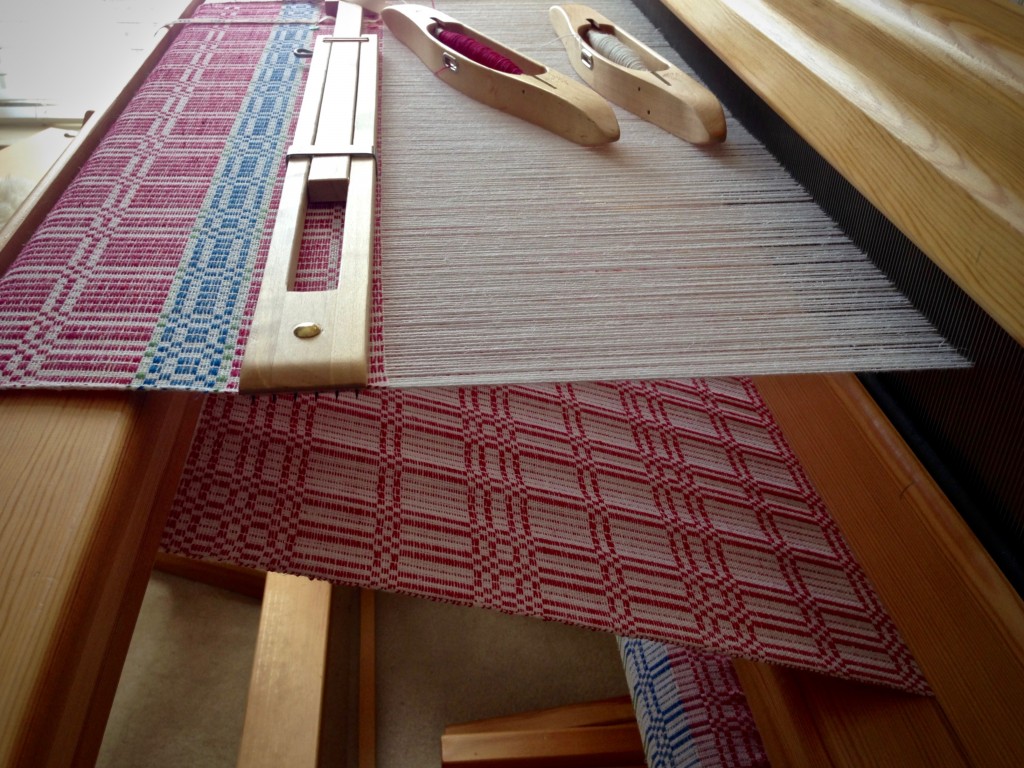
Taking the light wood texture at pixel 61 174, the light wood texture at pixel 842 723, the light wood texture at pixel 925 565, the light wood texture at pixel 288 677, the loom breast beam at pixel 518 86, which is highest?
the loom breast beam at pixel 518 86

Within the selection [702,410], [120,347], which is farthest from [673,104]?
[120,347]

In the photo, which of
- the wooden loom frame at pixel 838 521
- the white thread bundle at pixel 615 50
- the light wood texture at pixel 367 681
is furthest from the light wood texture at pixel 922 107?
the light wood texture at pixel 367 681

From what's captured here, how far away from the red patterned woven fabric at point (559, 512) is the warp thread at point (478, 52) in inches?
14.0

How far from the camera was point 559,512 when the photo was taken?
813mm

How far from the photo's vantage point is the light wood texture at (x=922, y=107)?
480mm

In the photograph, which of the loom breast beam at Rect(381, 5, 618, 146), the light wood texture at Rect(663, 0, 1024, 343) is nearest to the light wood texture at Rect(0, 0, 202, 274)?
the loom breast beam at Rect(381, 5, 618, 146)

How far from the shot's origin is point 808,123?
2.14 ft

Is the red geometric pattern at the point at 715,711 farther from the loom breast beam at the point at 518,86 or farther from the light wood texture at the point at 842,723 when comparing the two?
the loom breast beam at the point at 518,86

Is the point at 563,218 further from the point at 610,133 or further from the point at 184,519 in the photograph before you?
the point at 184,519

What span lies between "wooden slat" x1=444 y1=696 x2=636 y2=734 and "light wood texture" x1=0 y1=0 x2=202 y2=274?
787mm

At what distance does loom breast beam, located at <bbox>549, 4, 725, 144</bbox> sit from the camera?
83 cm

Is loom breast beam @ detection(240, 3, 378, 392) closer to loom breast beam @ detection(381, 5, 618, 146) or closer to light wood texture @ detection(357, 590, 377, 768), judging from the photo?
loom breast beam @ detection(381, 5, 618, 146)

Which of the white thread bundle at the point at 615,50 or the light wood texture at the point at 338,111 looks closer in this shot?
the light wood texture at the point at 338,111

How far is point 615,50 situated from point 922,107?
44cm
